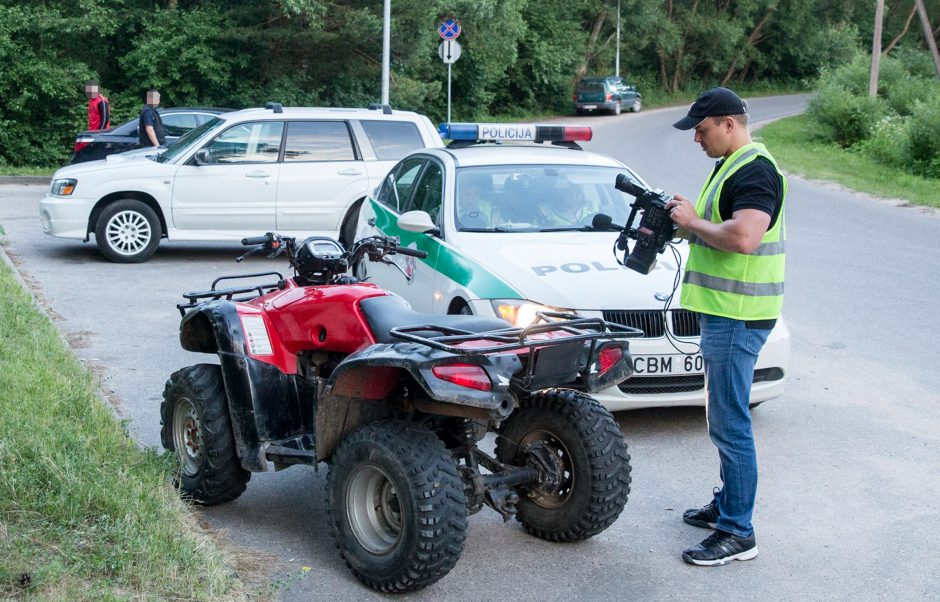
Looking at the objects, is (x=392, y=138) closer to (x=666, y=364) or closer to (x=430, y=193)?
(x=430, y=193)

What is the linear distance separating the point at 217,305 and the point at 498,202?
2936mm

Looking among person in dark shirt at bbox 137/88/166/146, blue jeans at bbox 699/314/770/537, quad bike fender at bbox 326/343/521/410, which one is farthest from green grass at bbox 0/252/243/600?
person in dark shirt at bbox 137/88/166/146

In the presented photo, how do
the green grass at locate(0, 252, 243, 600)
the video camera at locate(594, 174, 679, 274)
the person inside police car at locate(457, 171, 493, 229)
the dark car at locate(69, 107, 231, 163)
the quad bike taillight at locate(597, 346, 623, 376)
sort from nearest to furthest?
the green grass at locate(0, 252, 243, 600)
the quad bike taillight at locate(597, 346, 623, 376)
the video camera at locate(594, 174, 679, 274)
the person inside police car at locate(457, 171, 493, 229)
the dark car at locate(69, 107, 231, 163)

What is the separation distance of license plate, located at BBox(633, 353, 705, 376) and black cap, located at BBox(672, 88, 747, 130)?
198 centimetres

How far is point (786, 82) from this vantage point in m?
68.2

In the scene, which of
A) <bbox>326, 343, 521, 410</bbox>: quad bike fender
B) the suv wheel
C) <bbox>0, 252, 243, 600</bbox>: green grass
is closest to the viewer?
<bbox>0, 252, 243, 600</bbox>: green grass

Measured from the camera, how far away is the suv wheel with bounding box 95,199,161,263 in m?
12.6

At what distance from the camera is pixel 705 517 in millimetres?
5223

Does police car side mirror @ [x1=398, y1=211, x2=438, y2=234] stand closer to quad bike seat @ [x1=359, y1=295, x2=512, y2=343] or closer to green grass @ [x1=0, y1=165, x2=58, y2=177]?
quad bike seat @ [x1=359, y1=295, x2=512, y2=343]

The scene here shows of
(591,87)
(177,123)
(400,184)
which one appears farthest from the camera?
(591,87)

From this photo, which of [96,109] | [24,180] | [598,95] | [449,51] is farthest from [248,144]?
[598,95]

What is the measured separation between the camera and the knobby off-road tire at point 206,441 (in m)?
5.13

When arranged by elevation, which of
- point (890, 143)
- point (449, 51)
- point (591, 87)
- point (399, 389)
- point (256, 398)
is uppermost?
point (449, 51)

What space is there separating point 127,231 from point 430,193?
19.3 feet
